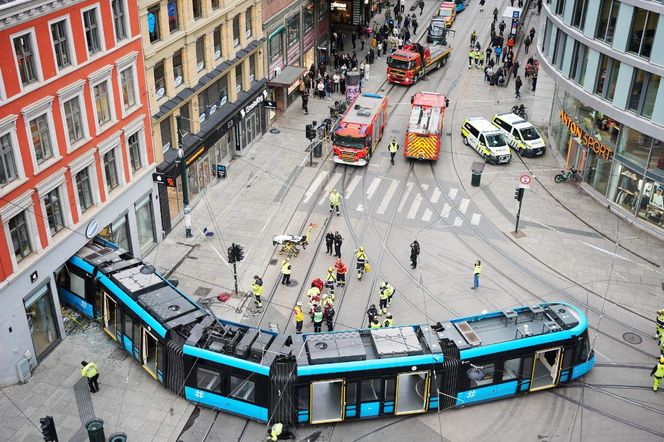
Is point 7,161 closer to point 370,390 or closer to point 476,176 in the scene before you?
point 370,390

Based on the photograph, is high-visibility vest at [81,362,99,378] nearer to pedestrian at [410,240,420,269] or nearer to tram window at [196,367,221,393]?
tram window at [196,367,221,393]

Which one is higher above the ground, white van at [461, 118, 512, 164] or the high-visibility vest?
white van at [461, 118, 512, 164]

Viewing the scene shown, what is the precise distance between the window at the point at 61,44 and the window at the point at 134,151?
6.66 metres

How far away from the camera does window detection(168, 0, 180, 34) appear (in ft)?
128

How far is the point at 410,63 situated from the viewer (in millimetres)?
62188

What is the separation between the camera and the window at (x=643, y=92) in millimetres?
39031

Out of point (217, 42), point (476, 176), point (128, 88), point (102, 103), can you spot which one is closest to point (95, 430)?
point (102, 103)

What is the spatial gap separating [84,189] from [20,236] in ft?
15.4

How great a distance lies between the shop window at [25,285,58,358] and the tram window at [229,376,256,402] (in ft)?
31.3

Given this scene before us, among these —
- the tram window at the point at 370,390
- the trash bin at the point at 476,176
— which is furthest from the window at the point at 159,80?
the tram window at the point at 370,390

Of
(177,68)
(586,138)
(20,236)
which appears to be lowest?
(586,138)

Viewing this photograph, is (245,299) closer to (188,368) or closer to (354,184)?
(188,368)

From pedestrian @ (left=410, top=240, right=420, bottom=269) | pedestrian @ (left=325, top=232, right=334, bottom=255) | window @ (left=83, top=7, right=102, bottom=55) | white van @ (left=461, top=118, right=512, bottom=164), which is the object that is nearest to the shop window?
window @ (left=83, top=7, right=102, bottom=55)

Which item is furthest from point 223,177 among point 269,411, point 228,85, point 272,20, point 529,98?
point 529,98
